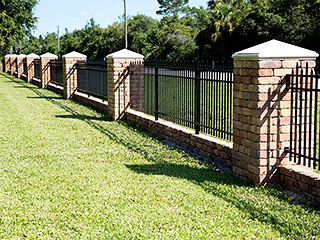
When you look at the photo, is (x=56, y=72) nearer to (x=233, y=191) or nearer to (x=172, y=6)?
(x=233, y=191)

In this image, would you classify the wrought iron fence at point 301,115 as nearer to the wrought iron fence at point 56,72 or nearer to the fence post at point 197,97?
the fence post at point 197,97

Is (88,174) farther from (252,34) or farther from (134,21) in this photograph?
(134,21)

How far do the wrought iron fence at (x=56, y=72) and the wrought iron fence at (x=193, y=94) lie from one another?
403 inches

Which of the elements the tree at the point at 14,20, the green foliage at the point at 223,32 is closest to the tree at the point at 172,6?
the green foliage at the point at 223,32

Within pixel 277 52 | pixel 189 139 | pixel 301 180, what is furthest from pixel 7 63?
pixel 301 180

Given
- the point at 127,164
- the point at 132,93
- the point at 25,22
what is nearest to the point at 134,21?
the point at 25,22

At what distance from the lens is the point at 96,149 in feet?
29.4

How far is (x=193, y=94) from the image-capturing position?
9234 millimetres

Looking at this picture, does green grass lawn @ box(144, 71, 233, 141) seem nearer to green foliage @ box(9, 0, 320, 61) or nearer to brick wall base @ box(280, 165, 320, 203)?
brick wall base @ box(280, 165, 320, 203)

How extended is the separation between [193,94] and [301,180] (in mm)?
3610

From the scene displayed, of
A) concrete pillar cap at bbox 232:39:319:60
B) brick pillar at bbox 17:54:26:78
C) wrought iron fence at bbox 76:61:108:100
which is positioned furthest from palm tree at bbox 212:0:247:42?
concrete pillar cap at bbox 232:39:319:60

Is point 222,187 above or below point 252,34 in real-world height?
below

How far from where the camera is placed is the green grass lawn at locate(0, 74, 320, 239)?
490 cm

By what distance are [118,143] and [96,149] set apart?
72 cm
